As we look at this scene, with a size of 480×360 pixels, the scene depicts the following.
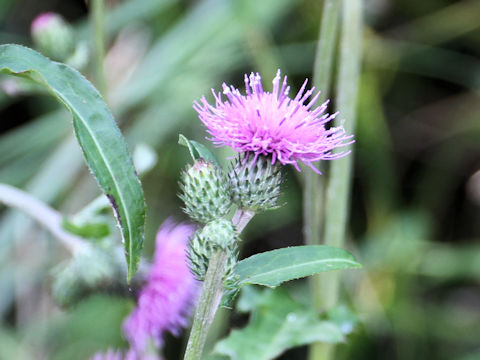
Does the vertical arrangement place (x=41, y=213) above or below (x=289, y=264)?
above

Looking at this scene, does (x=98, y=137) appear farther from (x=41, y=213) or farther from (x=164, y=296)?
(x=164, y=296)

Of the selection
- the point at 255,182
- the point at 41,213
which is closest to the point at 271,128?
the point at 255,182

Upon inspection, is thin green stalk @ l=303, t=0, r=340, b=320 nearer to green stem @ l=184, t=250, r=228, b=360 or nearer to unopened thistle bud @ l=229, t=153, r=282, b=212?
unopened thistle bud @ l=229, t=153, r=282, b=212

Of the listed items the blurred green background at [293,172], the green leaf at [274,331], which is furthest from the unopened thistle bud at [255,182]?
the blurred green background at [293,172]

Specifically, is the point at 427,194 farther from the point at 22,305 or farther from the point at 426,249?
the point at 22,305

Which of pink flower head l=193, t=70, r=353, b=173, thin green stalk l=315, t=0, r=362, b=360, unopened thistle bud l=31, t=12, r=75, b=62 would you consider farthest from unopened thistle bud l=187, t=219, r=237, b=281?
unopened thistle bud l=31, t=12, r=75, b=62

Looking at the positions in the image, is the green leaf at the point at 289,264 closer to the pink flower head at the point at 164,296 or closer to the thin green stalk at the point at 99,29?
the pink flower head at the point at 164,296
